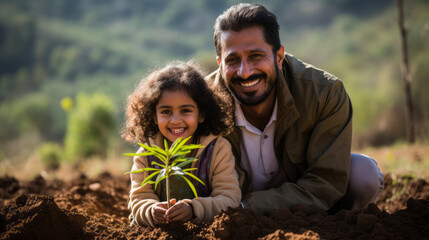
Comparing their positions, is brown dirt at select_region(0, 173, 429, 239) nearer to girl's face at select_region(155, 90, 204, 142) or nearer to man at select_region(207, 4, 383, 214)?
man at select_region(207, 4, 383, 214)

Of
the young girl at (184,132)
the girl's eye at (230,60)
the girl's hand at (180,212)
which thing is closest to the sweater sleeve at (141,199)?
the young girl at (184,132)

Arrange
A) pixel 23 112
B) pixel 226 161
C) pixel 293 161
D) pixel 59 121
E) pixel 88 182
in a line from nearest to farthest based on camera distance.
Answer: pixel 226 161 < pixel 293 161 < pixel 88 182 < pixel 23 112 < pixel 59 121

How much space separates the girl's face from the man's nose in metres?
0.46

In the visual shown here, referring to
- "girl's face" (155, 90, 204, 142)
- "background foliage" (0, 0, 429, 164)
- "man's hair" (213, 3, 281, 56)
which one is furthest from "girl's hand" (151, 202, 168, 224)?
"background foliage" (0, 0, 429, 164)

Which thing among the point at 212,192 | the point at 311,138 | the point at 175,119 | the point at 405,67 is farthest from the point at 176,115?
the point at 405,67

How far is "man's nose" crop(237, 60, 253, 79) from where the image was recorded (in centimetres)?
287

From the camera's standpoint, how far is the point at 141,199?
2.53 m

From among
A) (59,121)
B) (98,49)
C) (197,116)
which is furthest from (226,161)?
(98,49)

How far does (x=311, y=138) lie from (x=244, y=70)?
2.42 feet

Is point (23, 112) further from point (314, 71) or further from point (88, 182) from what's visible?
point (314, 71)

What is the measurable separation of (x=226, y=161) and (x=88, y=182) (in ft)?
7.10

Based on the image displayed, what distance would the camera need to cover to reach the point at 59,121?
517 inches

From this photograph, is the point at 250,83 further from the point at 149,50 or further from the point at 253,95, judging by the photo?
the point at 149,50

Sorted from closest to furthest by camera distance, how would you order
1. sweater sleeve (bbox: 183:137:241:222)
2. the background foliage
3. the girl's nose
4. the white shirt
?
sweater sleeve (bbox: 183:137:241:222) → the girl's nose → the white shirt → the background foliage
